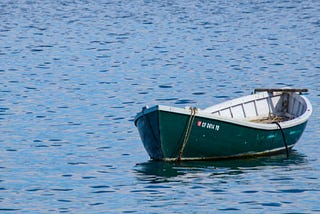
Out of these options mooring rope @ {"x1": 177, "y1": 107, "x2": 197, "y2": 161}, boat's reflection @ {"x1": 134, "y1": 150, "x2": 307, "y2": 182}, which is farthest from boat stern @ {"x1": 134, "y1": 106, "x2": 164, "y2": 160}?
mooring rope @ {"x1": 177, "y1": 107, "x2": 197, "y2": 161}

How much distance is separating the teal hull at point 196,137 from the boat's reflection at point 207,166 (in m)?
0.25

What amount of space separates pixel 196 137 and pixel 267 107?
6.13 m

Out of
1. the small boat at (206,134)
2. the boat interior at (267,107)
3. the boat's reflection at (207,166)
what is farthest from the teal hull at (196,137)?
the boat interior at (267,107)

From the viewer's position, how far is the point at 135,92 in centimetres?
5122

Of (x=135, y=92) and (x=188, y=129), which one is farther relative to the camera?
(x=135, y=92)

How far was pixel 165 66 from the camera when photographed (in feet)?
203

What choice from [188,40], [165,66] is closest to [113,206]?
[165,66]

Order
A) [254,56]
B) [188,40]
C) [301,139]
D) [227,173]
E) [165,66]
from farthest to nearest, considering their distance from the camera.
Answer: [188,40] < [254,56] < [165,66] < [301,139] < [227,173]

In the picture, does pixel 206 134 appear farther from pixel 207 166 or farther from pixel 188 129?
pixel 207 166

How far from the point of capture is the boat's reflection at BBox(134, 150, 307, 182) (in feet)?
108

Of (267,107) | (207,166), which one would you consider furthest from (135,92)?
(207,166)

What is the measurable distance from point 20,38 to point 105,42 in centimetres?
689

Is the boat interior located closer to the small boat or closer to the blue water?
the blue water

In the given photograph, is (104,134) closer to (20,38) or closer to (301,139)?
(301,139)
